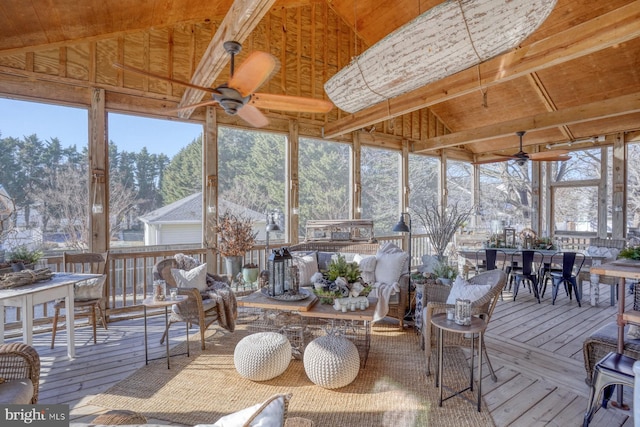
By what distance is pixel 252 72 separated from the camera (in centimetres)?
261

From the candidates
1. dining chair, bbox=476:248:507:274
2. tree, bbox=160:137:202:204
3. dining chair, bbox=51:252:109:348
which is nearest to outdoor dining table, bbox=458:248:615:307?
dining chair, bbox=476:248:507:274

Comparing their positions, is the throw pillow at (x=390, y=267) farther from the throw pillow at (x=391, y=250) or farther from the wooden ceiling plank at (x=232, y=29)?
the wooden ceiling plank at (x=232, y=29)

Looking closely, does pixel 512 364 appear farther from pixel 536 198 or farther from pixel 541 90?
pixel 536 198

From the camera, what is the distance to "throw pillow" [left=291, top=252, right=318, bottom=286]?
4.82 m

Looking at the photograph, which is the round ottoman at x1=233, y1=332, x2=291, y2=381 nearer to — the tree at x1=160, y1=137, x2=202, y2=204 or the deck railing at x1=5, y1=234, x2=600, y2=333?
the deck railing at x1=5, y1=234, x2=600, y2=333

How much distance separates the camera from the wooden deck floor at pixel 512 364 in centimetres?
257

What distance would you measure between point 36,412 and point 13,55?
16.0 ft

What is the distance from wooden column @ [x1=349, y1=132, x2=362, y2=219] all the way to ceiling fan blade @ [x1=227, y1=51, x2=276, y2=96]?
4.62 metres

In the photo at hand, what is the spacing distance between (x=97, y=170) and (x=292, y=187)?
315 cm

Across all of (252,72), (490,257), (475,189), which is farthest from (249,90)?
(475,189)

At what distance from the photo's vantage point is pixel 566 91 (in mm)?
6941

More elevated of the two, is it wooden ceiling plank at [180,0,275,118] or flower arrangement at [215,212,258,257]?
wooden ceiling plank at [180,0,275,118]

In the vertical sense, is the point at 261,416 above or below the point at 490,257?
above

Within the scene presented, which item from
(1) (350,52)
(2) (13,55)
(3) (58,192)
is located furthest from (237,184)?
(1) (350,52)
